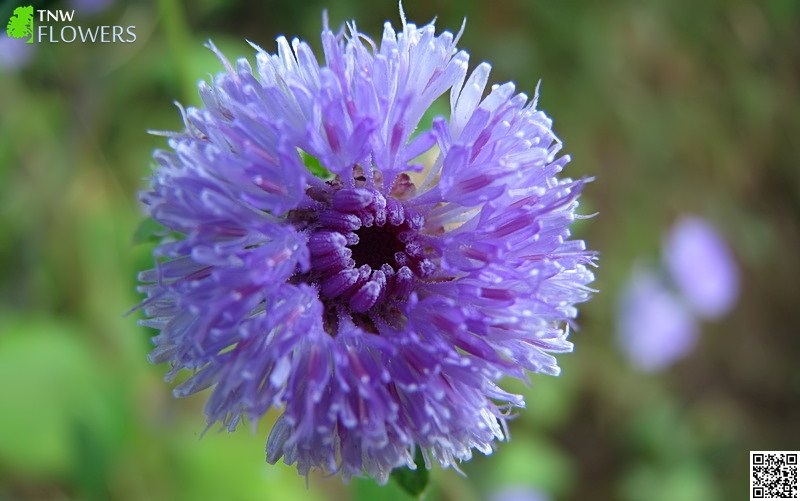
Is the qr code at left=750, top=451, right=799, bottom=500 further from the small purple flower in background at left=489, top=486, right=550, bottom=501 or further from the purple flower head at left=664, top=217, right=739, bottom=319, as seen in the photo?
the purple flower head at left=664, top=217, right=739, bottom=319

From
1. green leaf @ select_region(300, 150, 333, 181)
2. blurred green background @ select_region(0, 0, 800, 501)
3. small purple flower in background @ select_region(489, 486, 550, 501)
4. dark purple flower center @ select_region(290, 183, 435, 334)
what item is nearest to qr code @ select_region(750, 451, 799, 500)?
blurred green background @ select_region(0, 0, 800, 501)

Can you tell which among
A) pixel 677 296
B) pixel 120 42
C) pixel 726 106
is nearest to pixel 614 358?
pixel 677 296

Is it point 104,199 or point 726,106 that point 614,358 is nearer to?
point 726,106

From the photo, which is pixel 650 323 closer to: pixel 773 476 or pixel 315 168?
pixel 773 476

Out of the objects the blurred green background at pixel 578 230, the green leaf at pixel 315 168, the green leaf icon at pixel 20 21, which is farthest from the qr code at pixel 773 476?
the green leaf icon at pixel 20 21

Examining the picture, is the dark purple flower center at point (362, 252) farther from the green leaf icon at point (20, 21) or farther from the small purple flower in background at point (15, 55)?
the small purple flower in background at point (15, 55)

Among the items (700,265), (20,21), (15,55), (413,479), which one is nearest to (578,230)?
(413,479)

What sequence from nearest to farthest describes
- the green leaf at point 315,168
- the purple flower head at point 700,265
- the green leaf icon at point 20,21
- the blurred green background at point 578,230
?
the green leaf at point 315,168 → the green leaf icon at point 20,21 → the blurred green background at point 578,230 → the purple flower head at point 700,265
